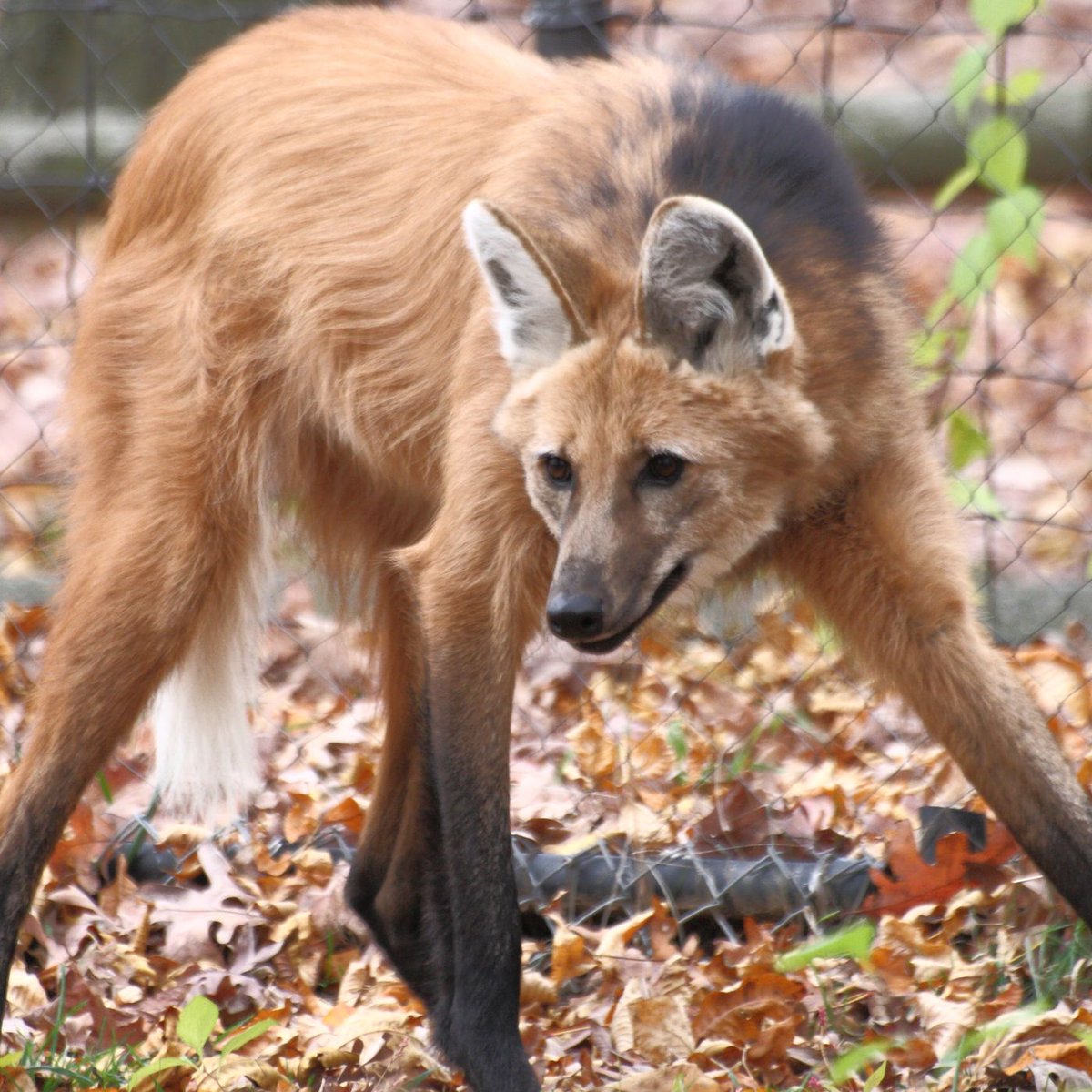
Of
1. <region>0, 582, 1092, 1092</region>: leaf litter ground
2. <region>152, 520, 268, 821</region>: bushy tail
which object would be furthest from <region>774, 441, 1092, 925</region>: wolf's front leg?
<region>152, 520, 268, 821</region>: bushy tail

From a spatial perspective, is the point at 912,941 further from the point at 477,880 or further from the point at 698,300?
the point at 698,300

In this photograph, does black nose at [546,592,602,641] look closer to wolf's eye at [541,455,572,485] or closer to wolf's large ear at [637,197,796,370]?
wolf's eye at [541,455,572,485]

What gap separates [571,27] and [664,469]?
1.64 m

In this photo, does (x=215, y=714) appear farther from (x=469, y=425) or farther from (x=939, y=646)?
(x=939, y=646)

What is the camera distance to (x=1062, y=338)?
5418mm

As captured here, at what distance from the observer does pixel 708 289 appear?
227cm

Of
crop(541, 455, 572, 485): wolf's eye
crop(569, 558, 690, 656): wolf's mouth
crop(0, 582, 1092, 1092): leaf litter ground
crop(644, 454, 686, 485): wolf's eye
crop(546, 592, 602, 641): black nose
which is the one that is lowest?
crop(0, 582, 1092, 1092): leaf litter ground

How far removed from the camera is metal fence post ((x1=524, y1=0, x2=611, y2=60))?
3539 mm

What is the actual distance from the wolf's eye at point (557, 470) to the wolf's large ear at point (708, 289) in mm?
245

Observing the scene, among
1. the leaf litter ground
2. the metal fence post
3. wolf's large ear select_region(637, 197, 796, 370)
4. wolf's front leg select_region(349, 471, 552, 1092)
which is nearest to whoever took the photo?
wolf's large ear select_region(637, 197, 796, 370)

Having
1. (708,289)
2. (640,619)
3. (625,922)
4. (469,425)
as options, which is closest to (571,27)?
(469,425)

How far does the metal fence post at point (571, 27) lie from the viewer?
11.6 ft

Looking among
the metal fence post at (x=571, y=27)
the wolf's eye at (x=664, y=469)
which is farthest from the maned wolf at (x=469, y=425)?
the metal fence post at (x=571, y=27)

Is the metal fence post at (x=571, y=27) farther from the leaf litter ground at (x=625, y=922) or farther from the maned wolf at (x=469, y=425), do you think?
the leaf litter ground at (x=625, y=922)
